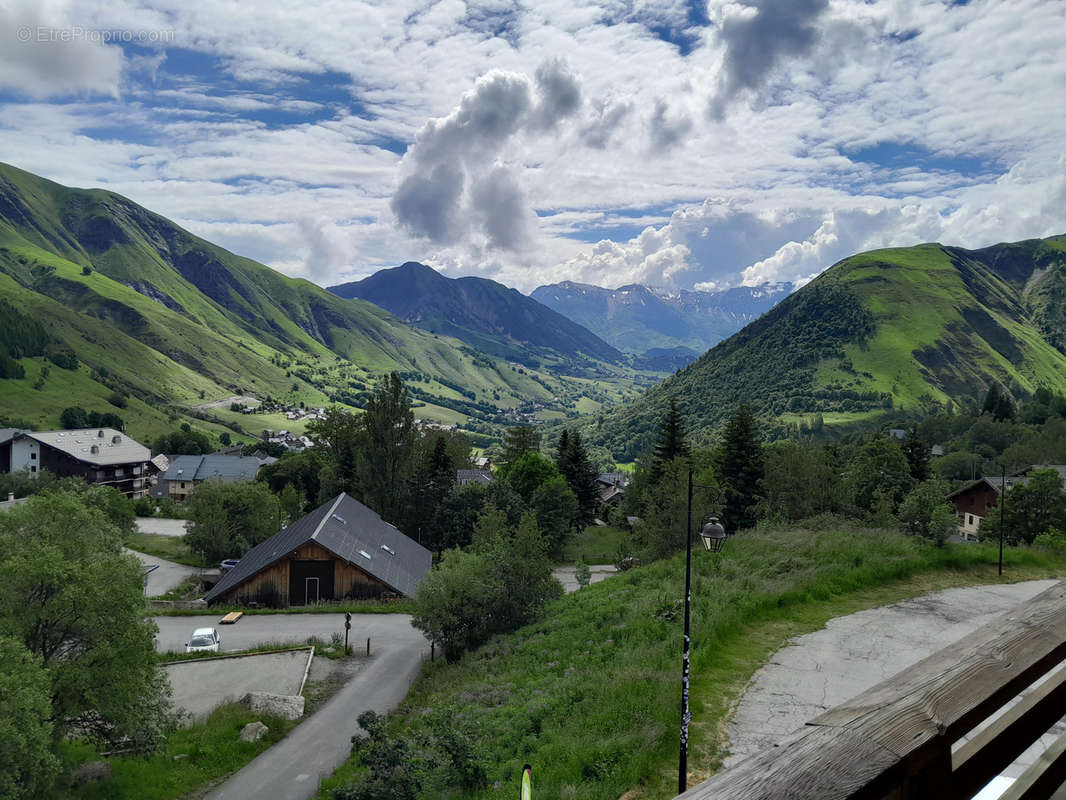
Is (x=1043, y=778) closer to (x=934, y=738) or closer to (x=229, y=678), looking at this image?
(x=934, y=738)

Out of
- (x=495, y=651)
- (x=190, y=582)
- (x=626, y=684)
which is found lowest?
(x=190, y=582)

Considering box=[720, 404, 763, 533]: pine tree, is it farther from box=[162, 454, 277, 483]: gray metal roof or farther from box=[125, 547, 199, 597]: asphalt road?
box=[162, 454, 277, 483]: gray metal roof

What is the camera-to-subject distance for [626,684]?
15.4 meters

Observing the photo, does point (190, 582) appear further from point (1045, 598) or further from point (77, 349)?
point (77, 349)

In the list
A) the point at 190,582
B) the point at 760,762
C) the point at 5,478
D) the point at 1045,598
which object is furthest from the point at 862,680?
the point at 5,478

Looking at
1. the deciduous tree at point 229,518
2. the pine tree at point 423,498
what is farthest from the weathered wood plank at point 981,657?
the pine tree at point 423,498

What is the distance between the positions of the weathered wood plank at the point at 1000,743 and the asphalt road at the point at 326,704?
955 inches

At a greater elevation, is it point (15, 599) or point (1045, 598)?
point (1045, 598)

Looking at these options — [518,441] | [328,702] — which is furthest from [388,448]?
[328,702]

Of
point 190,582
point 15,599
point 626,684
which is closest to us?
point 626,684

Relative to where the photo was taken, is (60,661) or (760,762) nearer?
(760,762)

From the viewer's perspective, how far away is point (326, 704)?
98.5 feet

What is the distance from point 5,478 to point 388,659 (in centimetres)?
7827

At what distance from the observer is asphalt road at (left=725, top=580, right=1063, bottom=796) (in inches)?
489
